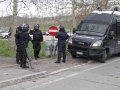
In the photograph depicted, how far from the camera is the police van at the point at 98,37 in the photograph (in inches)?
444

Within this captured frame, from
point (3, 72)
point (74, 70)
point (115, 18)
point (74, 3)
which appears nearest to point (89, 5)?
point (74, 3)

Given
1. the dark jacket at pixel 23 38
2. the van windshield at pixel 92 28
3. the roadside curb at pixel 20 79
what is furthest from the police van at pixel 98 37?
the roadside curb at pixel 20 79

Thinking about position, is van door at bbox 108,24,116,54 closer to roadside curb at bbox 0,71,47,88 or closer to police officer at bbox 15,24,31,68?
police officer at bbox 15,24,31,68

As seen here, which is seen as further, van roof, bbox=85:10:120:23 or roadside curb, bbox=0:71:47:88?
van roof, bbox=85:10:120:23

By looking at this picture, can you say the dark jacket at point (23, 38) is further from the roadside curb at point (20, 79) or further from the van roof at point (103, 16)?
the van roof at point (103, 16)

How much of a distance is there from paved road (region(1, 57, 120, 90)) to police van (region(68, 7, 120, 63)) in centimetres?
176

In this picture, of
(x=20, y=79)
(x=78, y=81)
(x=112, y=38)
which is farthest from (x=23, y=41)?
(x=112, y=38)

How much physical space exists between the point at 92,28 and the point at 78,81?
5.34 m

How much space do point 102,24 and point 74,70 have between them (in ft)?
13.1

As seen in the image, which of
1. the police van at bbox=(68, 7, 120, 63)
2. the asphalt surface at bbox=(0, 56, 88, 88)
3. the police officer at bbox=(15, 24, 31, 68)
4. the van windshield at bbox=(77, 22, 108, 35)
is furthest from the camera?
the van windshield at bbox=(77, 22, 108, 35)

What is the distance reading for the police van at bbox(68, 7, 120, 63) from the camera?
1127 cm

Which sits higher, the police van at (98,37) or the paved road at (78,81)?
the police van at (98,37)

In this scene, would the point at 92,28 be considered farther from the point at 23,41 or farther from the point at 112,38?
the point at 23,41

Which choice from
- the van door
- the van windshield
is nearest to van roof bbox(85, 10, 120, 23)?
the van windshield
